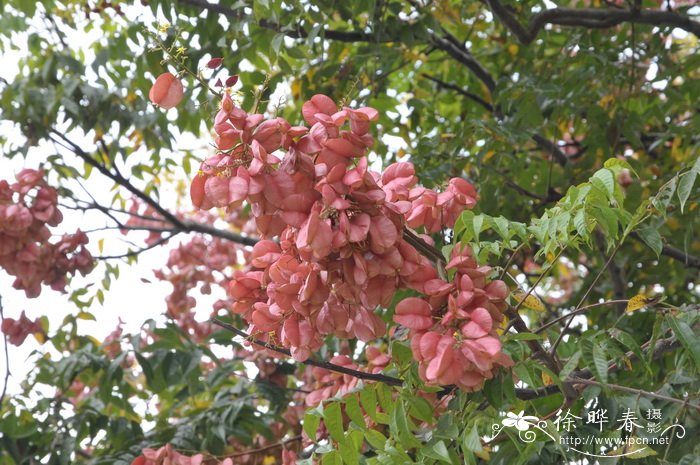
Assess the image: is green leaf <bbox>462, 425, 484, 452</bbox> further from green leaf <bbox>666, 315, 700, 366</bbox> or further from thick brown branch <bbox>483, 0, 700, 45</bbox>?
thick brown branch <bbox>483, 0, 700, 45</bbox>

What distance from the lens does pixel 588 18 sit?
9.22 ft

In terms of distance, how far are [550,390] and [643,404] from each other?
0.21 m

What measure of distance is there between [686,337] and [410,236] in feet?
1.72

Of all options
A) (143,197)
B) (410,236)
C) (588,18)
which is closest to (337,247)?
(410,236)

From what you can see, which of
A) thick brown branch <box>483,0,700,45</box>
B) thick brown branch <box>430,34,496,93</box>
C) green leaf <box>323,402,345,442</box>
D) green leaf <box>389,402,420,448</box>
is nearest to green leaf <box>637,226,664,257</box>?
green leaf <box>389,402,420,448</box>

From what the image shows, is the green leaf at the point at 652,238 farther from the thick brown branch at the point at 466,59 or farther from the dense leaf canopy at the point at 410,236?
the thick brown branch at the point at 466,59

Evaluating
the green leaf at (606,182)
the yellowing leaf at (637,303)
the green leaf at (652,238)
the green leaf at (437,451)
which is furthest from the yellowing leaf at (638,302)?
the green leaf at (437,451)

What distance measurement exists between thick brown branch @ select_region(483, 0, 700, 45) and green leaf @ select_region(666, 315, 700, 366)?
1282 mm

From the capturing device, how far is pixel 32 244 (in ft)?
9.45

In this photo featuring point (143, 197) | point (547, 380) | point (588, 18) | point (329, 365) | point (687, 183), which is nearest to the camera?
point (329, 365)

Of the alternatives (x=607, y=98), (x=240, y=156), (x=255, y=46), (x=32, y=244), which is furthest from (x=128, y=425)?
(x=607, y=98)

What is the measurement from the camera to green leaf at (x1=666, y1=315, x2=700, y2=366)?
167cm

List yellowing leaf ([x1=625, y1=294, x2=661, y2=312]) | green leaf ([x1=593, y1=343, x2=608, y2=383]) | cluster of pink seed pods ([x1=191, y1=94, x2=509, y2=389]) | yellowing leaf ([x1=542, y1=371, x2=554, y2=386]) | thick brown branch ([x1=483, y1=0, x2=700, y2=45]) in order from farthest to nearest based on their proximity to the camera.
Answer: thick brown branch ([x1=483, y1=0, x2=700, y2=45])
yellowing leaf ([x1=542, y1=371, x2=554, y2=386])
yellowing leaf ([x1=625, y1=294, x2=661, y2=312])
green leaf ([x1=593, y1=343, x2=608, y2=383])
cluster of pink seed pods ([x1=191, y1=94, x2=509, y2=389])

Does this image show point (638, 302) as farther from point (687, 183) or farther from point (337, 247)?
point (337, 247)
